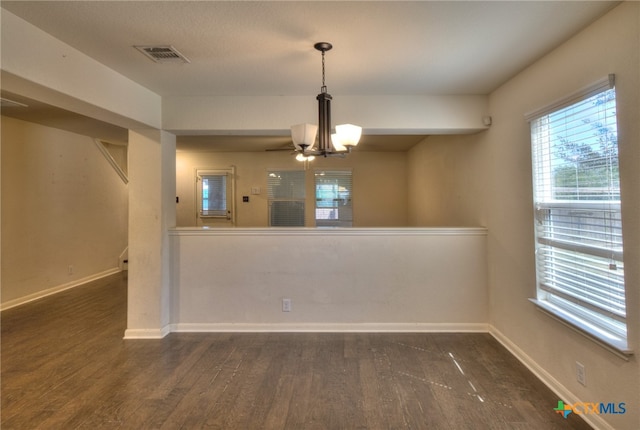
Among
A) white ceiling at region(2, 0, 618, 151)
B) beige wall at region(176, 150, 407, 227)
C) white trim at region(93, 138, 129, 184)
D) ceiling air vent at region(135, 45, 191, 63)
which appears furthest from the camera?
beige wall at region(176, 150, 407, 227)

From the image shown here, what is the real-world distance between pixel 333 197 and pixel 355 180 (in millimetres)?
548

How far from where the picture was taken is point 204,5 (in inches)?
67.0

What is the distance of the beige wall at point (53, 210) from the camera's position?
4129 mm

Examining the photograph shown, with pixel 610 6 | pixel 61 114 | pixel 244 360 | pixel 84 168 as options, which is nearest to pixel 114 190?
pixel 84 168

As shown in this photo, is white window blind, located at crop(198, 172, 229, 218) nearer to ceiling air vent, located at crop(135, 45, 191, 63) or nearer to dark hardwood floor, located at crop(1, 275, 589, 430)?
dark hardwood floor, located at crop(1, 275, 589, 430)

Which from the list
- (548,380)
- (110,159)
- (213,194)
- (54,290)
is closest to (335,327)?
(548,380)

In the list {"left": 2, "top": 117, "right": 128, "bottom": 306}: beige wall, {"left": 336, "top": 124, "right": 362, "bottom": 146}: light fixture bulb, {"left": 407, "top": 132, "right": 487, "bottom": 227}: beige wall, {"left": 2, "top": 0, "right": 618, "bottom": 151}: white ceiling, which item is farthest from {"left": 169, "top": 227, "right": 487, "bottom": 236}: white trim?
{"left": 2, "top": 117, "right": 128, "bottom": 306}: beige wall

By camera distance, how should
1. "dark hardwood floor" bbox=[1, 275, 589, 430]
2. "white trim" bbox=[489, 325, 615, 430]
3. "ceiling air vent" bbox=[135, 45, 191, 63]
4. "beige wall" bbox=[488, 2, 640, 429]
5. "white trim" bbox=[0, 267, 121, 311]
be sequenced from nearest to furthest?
"beige wall" bbox=[488, 2, 640, 429] → "white trim" bbox=[489, 325, 615, 430] → "dark hardwood floor" bbox=[1, 275, 589, 430] → "ceiling air vent" bbox=[135, 45, 191, 63] → "white trim" bbox=[0, 267, 121, 311]

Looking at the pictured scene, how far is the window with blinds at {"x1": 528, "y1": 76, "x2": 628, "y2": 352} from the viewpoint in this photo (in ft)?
5.75

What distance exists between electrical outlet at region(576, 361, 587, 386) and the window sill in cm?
23

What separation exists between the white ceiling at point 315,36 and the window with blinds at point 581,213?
0.55 metres

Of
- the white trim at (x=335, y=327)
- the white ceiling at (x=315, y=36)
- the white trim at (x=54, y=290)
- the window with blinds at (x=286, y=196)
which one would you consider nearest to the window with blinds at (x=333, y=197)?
the window with blinds at (x=286, y=196)

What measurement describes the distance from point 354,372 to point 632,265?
1.89 m

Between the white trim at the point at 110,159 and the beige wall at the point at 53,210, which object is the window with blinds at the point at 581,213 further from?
the white trim at the point at 110,159
